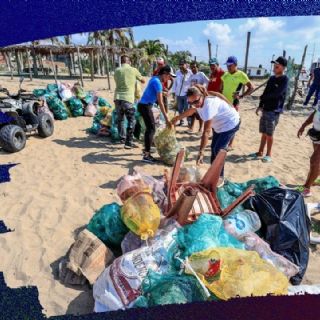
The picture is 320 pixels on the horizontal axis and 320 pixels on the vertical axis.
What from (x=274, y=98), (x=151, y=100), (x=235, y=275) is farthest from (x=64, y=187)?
(x=274, y=98)

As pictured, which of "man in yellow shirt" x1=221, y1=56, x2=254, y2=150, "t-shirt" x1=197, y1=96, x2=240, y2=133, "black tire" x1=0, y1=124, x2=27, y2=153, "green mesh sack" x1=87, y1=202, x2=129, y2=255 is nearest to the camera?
Answer: "green mesh sack" x1=87, y1=202, x2=129, y2=255

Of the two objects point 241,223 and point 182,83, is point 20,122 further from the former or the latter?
point 241,223

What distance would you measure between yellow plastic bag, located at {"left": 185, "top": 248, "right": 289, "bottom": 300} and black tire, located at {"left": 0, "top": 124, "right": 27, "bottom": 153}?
451 centimetres

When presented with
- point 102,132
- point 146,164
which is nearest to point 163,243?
point 146,164

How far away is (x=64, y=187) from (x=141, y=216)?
2123 mm

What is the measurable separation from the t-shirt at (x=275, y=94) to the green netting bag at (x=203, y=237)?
3.19 m

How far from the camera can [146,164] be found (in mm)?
5238

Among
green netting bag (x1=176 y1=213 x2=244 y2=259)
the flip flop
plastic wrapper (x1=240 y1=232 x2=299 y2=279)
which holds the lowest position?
the flip flop

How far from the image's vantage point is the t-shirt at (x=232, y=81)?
5680mm

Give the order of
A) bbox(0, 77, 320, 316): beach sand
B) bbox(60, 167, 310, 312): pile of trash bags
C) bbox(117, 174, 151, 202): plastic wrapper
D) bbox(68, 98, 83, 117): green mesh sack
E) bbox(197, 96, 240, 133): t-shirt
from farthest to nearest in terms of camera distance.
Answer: bbox(68, 98, 83, 117): green mesh sack < bbox(197, 96, 240, 133): t-shirt < bbox(117, 174, 151, 202): plastic wrapper < bbox(0, 77, 320, 316): beach sand < bbox(60, 167, 310, 312): pile of trash bags

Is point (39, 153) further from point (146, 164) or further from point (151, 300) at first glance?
point (151, 300)

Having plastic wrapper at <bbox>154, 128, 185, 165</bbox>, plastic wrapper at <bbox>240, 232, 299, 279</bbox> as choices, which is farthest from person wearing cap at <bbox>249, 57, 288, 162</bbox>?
plastic wrapper at <bbox>240, 232, 299, 279</bbox>

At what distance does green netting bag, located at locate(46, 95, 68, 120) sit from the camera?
8203 millimetres

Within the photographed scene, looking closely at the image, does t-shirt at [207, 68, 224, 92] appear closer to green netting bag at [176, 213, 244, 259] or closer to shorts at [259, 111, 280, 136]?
shorts at [259, 111, 280, 136]
